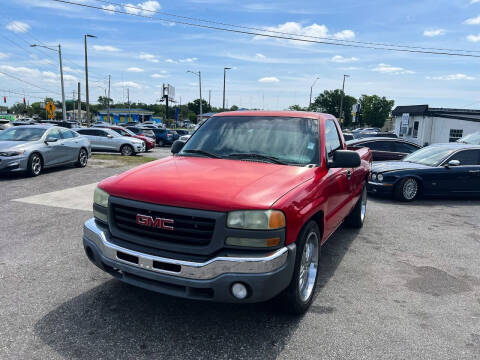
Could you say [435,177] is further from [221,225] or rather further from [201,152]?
[221,225]

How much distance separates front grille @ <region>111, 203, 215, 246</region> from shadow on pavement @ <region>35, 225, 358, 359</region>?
0.76 m

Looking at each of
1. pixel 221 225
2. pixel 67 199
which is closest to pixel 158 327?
pixel 221 225

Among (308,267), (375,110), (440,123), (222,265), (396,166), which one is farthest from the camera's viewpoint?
(375,110)

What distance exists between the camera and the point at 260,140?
3.99 metres

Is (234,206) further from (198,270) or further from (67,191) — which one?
(67,191)

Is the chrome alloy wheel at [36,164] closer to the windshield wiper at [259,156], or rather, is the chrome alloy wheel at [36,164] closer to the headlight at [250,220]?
the windshield wiper at [259,156]

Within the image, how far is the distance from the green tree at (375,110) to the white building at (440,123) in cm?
6027

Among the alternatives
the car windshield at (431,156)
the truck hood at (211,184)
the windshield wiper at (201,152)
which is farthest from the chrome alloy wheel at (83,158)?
the car windshield at (431,156)

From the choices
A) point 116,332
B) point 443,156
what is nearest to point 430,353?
point 116,332

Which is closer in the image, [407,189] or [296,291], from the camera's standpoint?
[296,291]

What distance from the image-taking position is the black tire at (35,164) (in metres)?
9.95

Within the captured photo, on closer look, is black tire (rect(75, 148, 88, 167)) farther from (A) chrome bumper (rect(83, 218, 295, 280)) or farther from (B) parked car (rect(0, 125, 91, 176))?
(A) chrome bumper (rect(83, 218, 295, 280))

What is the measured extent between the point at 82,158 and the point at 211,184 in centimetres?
1115

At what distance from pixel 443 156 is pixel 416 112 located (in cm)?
2920
